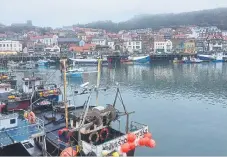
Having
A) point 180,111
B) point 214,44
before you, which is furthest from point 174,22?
point 180,111

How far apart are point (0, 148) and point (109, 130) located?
4.91m

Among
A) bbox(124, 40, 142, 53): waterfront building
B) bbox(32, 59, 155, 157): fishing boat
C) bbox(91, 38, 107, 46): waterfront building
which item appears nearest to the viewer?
bbox(32, 59, 155, 157): fishing boat

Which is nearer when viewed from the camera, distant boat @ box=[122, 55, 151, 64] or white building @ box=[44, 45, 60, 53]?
distant boat @ box=[122, 55, 151, 64]

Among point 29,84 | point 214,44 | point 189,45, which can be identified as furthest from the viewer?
point 214,44

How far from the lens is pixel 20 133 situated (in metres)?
13.4

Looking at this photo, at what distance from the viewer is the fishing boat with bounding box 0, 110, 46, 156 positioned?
12.5 meters

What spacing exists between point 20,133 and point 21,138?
47 cm

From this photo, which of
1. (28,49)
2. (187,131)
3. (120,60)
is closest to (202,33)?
(120,60)

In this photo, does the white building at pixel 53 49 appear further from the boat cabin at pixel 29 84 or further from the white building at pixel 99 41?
the boat cabin at pixel 29 84

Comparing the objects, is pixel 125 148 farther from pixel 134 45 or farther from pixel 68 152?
pixel 134 45

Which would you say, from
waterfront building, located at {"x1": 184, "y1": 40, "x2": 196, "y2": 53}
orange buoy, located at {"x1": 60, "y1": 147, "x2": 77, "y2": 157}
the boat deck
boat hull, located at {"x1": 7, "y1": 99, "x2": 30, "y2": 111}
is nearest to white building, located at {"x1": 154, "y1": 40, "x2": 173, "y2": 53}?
waterfront building, located at {"x1": 184, "y1": 40, "x2": 196, "y2": 53}

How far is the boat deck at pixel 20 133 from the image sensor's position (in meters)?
12.7

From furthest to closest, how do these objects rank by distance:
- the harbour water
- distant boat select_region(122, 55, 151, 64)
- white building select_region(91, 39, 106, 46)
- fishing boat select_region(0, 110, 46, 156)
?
white building select_region(91, 39, 106, 46) < distant boat select_region(122, 55, 151, 64) < the harbour water < fishing boat select_region(0, 110, 46, 156)

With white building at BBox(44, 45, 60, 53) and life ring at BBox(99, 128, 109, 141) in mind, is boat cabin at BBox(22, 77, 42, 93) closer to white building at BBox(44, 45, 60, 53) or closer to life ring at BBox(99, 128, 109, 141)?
life ring at BBox(99, 128, 109, 141)
